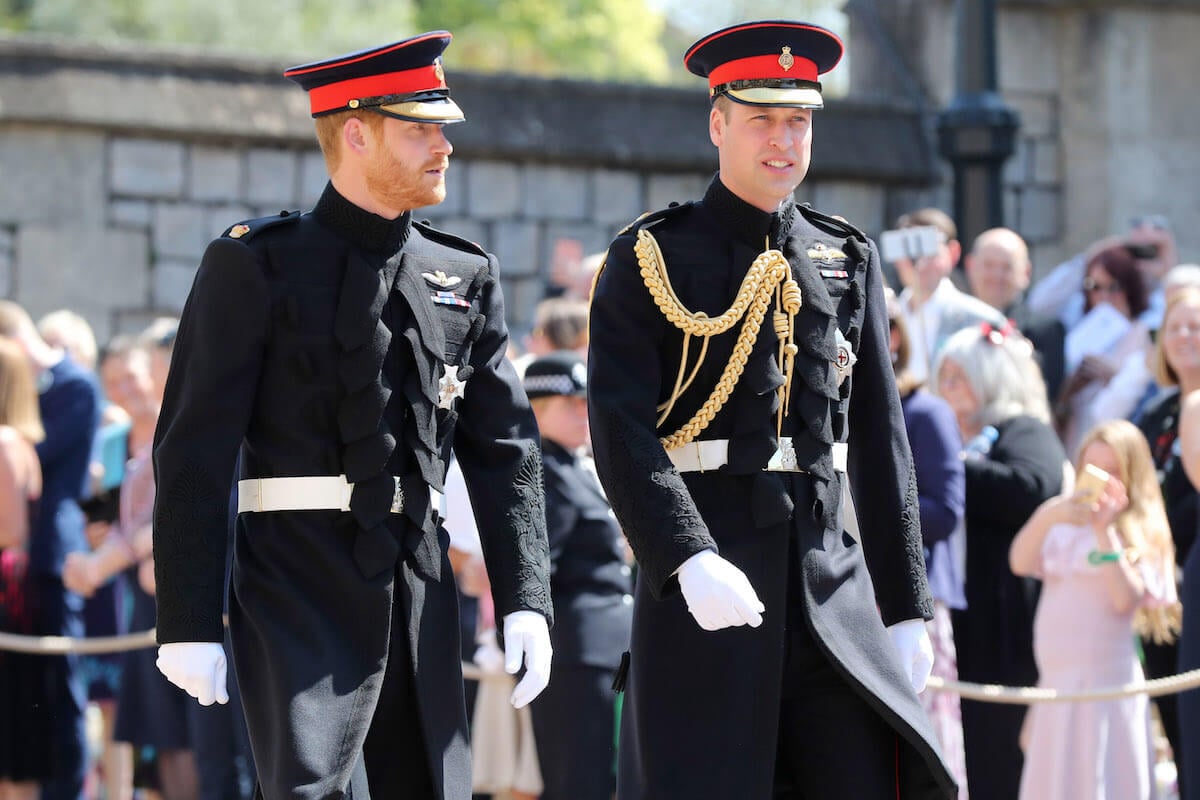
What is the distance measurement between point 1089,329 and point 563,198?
3171 mm

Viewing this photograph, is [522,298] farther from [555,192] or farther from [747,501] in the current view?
[747,501]

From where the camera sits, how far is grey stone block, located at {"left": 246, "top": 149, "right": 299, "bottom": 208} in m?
9.72

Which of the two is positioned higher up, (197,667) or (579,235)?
(579,235)

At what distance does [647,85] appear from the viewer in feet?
34.4

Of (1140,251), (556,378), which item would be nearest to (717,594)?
(556,378)

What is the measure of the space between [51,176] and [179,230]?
64cm

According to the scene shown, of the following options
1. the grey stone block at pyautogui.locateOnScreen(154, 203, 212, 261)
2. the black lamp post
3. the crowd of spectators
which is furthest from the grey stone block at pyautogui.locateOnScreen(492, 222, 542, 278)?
the crowd of spectators

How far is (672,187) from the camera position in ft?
33.8

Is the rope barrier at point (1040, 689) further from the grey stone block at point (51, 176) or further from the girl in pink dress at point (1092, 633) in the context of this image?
the grey stone block at point (51, 176)

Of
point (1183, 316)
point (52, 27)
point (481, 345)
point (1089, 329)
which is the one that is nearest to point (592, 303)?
point (481, 345)

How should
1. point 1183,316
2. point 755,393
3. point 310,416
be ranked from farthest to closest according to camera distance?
Result: point 1183,316
point 755,393
point 310,416

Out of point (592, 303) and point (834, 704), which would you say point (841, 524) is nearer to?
point (834, 704)

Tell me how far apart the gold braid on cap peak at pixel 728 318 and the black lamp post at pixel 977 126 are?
5298 mm

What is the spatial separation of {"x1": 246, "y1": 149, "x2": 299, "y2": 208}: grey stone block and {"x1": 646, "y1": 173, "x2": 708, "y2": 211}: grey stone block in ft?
5.99
